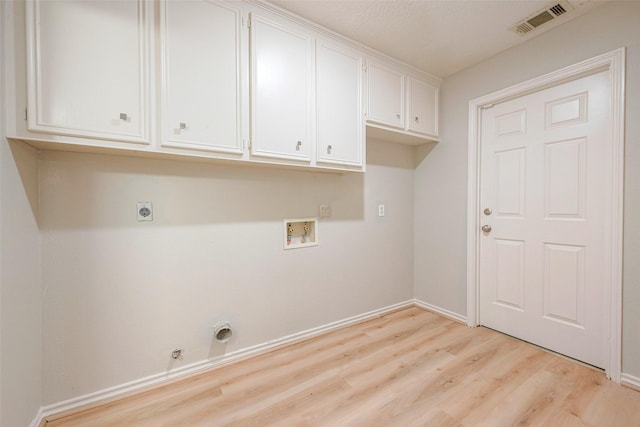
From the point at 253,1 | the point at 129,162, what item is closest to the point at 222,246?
the point at 129,162

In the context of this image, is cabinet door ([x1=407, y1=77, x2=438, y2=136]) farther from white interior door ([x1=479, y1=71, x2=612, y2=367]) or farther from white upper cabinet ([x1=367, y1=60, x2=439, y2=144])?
white interior door ([x1=479, y1=71, x2=612, y2=367])

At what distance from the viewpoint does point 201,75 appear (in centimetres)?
150

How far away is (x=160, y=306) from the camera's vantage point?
1.66 metres

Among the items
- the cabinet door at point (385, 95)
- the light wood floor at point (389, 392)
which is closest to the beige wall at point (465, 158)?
the light wood floor at point (389, 392)

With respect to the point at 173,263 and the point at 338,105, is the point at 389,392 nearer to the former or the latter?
the point at 173,263

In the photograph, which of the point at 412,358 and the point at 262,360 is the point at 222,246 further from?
the point at 412,358

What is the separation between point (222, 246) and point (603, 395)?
253cm

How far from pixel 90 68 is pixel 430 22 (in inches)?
82.6

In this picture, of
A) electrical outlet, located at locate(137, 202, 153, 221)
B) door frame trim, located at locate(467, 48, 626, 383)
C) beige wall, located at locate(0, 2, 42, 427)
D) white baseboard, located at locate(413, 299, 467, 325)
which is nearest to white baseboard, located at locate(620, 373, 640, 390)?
door frame trim, located at locate(467, 48, 626, 383)

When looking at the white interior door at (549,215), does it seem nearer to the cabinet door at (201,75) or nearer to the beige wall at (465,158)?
the beige wall at (465,158)

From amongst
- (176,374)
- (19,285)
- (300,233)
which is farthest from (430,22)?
(176,374)

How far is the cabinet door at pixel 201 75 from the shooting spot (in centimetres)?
142

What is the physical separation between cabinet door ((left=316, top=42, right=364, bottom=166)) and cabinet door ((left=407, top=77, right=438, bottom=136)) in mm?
616

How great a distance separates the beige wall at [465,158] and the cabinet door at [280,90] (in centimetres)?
156
